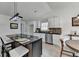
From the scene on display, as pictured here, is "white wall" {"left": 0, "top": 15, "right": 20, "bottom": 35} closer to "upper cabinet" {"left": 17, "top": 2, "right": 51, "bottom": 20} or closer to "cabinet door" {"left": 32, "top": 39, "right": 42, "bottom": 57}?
"upper cabinet" {"left": 17, "top": 2, "right": 51, "bottom": 20}

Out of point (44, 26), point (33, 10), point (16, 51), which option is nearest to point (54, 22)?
point (44, 26)

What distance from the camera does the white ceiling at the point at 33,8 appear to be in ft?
7.86

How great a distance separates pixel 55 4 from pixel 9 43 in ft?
5.52

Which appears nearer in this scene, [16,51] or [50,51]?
[16,51]

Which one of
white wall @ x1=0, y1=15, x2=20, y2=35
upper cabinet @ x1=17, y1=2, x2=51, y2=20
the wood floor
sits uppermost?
upper cabinet @ x1=17, y1=2, x2=51, y2=20

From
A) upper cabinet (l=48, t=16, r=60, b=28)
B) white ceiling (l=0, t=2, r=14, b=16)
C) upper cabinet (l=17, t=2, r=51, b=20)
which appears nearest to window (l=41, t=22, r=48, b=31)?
upper cabinet (l=48, t=16, r=60, b=28)

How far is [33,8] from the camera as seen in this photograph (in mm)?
2404

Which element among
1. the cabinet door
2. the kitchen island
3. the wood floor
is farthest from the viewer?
the wood floor

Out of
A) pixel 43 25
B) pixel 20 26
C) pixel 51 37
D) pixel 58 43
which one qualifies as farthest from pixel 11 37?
pixel 58 43

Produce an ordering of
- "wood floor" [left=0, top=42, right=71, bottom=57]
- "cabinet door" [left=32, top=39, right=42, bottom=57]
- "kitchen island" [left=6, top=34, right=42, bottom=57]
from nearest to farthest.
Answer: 1. "kitchen island" [left=6, top=34, right=42, bottom=57]
2. "cabinet door" [left=32, top=39, right=42, bottom=57]
3. "wood floor" [left=0, top=42, right=71, bottom=57]

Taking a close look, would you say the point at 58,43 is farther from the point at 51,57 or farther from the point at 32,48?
the point at 32,48

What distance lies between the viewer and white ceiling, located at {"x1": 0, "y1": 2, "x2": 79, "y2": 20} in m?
2.39

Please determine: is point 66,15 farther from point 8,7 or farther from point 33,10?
point 8,7

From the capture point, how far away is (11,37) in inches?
96.9
